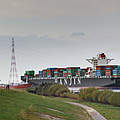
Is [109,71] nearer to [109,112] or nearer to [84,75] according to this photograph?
[84,75]

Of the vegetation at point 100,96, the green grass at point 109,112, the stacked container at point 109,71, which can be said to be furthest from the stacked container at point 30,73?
the green grass at point 109,112

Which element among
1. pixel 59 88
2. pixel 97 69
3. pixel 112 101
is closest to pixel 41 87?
pixel 59 88

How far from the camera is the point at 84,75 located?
14200cm

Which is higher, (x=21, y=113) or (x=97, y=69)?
(x=97, y=69)

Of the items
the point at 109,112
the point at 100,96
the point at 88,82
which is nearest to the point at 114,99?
the point at 100,96

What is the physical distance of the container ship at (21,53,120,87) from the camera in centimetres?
12506

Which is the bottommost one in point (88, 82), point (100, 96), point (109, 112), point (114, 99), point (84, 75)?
point (109, 112)

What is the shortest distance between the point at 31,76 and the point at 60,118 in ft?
394

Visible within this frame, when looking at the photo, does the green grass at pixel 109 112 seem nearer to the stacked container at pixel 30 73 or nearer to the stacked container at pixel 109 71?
the stacked container at pixel 109 71

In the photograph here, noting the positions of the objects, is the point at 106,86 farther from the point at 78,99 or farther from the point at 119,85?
the point at 78,99

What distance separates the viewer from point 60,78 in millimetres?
146125

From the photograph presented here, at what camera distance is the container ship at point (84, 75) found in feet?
410

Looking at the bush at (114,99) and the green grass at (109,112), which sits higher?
the bush at (114,99)

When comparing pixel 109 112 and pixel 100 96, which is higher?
pixel 100 96
